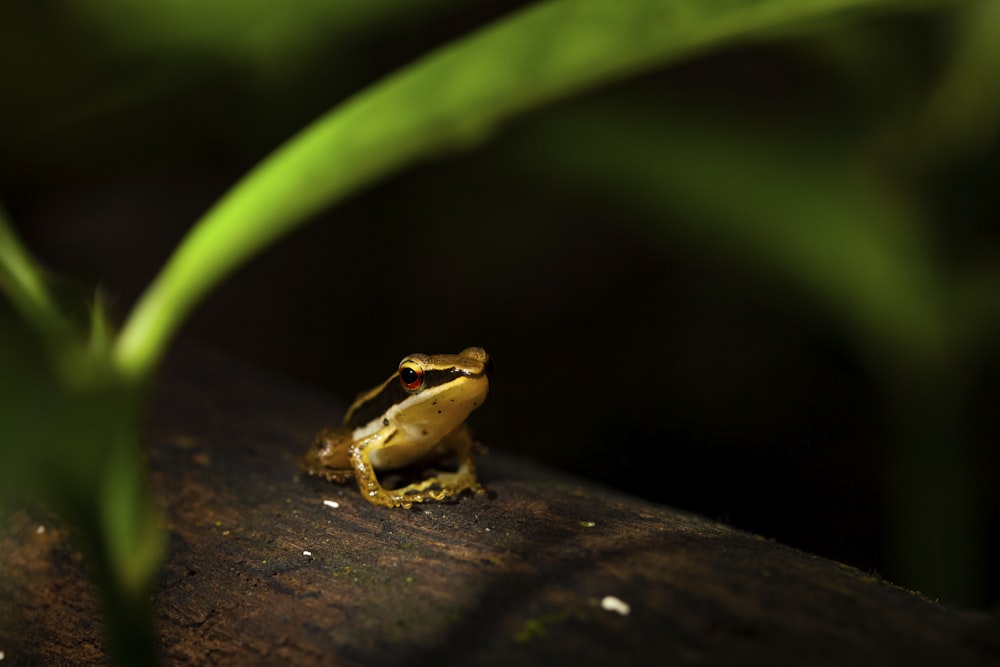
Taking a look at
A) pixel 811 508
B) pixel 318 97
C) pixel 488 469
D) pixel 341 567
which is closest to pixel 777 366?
pixel 811 508

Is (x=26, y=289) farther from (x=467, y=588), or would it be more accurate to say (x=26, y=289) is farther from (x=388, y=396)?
(x=388, y=396)

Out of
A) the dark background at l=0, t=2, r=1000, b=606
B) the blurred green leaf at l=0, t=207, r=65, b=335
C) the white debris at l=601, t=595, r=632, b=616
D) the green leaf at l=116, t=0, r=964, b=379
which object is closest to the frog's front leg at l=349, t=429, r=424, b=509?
the dark background at l=0, t=2, r=1000, b=606

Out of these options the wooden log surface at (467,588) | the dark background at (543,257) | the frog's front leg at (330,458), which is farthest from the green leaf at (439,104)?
the dark background at (543,257)

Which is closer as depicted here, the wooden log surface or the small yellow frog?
the wooden log surface

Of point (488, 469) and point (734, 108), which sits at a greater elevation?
point (734, 108)

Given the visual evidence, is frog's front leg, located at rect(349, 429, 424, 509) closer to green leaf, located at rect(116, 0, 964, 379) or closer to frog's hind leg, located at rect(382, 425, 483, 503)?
frog's hind leg, located at rect(382, 425, 483, 503)

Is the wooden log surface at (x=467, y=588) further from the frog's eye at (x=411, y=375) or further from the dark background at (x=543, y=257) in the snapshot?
the dark background at (x=543, y=257)

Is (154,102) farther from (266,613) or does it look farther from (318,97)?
(266,613)
